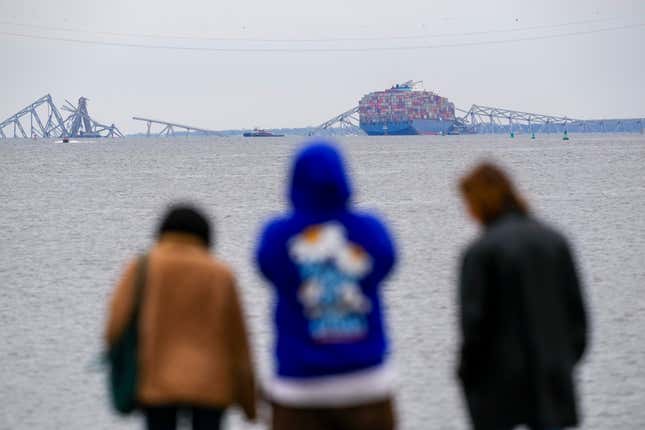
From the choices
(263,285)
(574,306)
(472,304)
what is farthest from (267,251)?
(263,285)

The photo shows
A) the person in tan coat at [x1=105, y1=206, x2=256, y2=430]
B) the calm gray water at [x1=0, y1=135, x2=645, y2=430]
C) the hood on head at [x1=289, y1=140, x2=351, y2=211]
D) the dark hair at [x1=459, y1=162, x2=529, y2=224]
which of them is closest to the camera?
the hood on head at [x1=289, y1=140, x2=351, y2=211]

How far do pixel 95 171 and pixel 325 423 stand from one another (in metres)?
82.9

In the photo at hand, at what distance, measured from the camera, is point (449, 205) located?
4197 cm

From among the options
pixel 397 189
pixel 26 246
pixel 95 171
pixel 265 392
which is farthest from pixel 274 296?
pixel 95 171

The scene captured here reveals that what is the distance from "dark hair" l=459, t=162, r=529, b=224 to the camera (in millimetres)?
4281

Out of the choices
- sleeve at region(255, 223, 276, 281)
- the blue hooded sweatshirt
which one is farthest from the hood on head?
sleeve at region(255, 223, 276, 281)

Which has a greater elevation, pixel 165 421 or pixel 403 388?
pixel 165 421

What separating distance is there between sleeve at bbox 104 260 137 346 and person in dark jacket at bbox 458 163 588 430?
1114 millimetres

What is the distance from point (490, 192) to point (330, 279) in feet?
Result: 2.46

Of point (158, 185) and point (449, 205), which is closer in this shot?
point (449, 205)

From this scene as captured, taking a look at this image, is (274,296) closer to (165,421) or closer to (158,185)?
(165,421)

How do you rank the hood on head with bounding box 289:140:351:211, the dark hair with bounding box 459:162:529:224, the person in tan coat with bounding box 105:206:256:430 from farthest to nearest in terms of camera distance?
the dark hair with bounding box 459:162:529:224, the person in tan coat with bounding box 105:206:256:430, the hood on head with bounding box 289:140:351:211

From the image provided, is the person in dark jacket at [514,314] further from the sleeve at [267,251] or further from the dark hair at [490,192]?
the sleeve at [267,251]

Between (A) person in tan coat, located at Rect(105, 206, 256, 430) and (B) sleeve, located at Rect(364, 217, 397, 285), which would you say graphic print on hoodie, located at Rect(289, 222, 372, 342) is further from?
(A) person in tan coat, located at Rect(105, 206, 256, 430)
